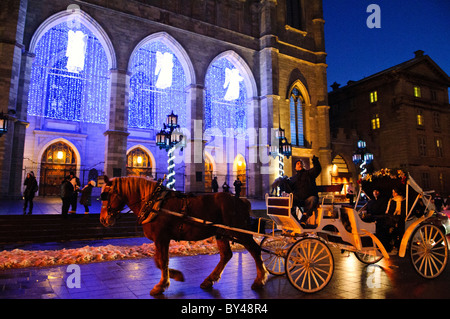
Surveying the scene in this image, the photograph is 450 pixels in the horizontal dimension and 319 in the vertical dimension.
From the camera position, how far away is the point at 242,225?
4.46 meters

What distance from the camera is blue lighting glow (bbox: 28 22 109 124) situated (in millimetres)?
15352

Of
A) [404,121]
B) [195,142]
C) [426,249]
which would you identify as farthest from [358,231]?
[404,121]

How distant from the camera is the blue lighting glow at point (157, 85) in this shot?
59.6ft

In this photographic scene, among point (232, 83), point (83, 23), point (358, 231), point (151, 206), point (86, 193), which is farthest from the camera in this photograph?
point (232, 83)

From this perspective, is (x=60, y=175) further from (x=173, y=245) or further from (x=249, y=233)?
(x=249, y=233)

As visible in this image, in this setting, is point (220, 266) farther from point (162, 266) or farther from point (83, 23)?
point (83, 23)

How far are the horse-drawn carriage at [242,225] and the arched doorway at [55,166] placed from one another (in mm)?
16900

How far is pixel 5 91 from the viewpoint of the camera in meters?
13.3

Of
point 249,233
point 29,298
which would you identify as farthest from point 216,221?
point 29,298

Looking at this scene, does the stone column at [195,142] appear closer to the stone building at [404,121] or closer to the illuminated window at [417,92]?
the stone building at [404,121]

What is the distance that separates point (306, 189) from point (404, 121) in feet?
80.5

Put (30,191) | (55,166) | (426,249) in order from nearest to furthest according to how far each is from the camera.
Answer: (426,249), (30,191), (55,166)

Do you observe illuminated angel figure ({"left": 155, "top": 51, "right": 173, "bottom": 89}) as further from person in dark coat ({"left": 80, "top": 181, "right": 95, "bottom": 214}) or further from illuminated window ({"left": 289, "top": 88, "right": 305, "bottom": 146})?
person in dark coat ({"left": 80, "top": 181, "right": 95, "bottom": 214})

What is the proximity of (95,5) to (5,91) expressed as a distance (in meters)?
6.64
